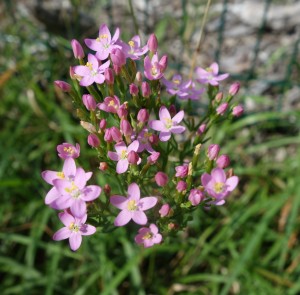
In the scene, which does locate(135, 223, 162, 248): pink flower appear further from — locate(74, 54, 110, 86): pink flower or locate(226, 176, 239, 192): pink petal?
locate(74, 54, 110, 86): pink flower

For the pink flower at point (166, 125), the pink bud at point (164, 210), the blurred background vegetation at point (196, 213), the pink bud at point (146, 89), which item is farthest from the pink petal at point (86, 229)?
the blurred background vegetation at point (196, 213)

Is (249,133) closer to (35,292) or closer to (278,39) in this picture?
(278,39)

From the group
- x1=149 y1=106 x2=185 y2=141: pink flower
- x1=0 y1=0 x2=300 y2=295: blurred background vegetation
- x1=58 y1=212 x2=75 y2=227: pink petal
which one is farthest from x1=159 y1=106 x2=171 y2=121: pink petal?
x1=0 y1=0 x2=300 y2=295: blurred background vegetation

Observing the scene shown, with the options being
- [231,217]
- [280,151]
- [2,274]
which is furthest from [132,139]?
[280,151]

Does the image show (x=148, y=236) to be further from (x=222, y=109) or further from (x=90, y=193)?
(x=222, y=109)

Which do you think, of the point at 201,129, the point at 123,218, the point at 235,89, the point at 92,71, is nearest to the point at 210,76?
the point at 235,89

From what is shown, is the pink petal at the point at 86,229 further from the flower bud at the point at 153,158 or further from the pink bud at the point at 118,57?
the pink bud at the point at 118,57
